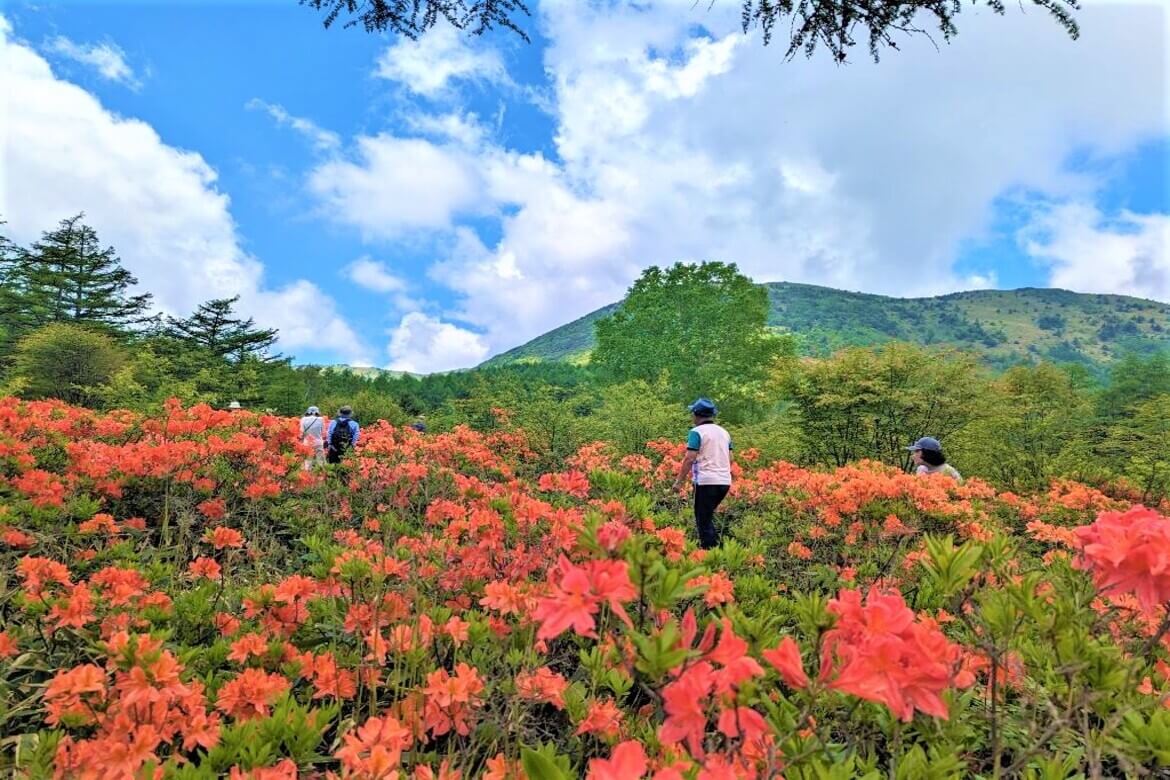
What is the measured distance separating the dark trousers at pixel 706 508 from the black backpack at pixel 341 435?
4665 millimetres

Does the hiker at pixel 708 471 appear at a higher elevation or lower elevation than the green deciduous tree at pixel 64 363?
lower

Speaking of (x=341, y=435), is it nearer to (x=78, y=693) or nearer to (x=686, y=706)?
(x=78, y=693)

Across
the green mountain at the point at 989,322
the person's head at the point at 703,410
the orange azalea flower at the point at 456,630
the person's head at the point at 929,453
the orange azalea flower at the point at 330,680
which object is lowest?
the orange azalea flower at the point at 330,680

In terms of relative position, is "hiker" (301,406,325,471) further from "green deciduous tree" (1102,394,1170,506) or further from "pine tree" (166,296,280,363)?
"pine tree" (166,296,280,363)

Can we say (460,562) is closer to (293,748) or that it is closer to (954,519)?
(293,748)

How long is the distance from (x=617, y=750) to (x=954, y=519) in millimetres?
4564

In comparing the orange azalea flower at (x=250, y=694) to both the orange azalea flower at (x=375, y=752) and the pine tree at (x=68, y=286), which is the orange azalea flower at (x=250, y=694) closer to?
the orange azalea flower at (x=375, y=752)

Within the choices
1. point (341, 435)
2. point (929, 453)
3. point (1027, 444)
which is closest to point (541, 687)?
point (929, 453)

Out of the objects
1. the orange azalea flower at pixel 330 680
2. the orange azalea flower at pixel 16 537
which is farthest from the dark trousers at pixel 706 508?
the orange azalea flower at pixel 16 537

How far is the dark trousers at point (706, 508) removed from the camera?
502 centimetres

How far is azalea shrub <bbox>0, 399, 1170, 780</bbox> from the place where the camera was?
0.98m

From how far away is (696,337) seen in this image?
24.2m

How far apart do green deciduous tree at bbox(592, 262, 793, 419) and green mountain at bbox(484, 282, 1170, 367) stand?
7389 centimetres

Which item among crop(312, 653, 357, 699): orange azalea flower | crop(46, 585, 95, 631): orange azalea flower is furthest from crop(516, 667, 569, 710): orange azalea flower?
crop(46, 585, 95, 631): orange azalea flower
